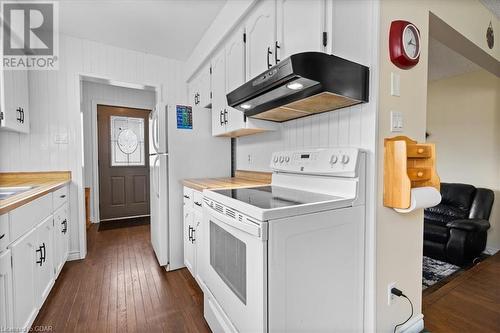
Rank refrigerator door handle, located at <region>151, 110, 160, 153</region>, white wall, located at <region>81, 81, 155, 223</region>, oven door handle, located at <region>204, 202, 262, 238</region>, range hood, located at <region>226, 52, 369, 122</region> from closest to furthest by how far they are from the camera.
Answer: oven door handle, located at <region>204, 202, 262, 238</region>
range hood, located at <region>226, 52, 369, 122</region>
refrigerator door handle, located at <region>151, 110, 160, 153</region>
white wall, located at <region>81, 81, 155, 223</region>

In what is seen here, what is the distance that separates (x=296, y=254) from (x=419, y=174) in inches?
35.4

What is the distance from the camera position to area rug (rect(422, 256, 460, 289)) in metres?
2.33

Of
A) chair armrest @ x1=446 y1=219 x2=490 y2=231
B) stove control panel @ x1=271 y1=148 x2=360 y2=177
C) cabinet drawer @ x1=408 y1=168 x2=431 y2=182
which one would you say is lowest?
chair armrest @ x1=446 y1=219 x2=490 y2=231

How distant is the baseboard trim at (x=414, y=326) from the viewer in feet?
4.81

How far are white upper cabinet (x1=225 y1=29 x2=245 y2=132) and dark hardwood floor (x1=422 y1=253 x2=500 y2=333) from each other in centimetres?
196

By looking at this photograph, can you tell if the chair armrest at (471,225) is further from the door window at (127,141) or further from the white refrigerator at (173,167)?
the door window at (127,141)

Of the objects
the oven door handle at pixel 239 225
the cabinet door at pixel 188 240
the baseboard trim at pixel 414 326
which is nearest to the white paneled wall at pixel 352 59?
the oven door handle at pixel 239 225

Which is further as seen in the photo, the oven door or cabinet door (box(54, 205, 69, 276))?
cabinet door (box(54, 205, 69, 276))

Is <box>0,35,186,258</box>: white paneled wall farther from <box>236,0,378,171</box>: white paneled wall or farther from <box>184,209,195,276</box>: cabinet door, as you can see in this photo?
<box>236,0,378,171</box>: white paneled wall

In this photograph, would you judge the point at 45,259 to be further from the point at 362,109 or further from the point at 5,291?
the point at 362,109

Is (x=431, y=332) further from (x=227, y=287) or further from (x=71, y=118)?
(x=71, y=118)

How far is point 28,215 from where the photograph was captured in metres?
1.49

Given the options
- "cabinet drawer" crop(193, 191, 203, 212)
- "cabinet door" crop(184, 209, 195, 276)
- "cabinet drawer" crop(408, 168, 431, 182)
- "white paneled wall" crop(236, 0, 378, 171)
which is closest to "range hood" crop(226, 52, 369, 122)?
"white paneled wall" crop(236, 0, 378, 171)

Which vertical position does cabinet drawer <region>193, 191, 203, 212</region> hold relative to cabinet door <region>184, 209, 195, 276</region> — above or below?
above
